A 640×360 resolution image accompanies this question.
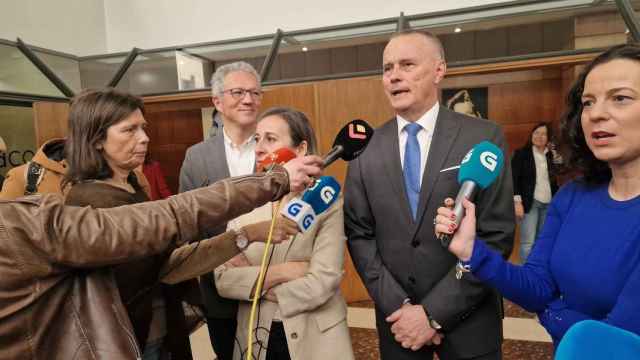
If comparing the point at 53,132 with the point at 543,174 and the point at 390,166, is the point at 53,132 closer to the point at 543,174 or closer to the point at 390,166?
the point at 390,166

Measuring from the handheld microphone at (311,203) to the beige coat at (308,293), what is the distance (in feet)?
0.84

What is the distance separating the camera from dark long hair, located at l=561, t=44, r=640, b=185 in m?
1.14

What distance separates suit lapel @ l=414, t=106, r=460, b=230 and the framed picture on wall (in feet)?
9.61

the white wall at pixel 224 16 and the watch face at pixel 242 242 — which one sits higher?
the white wall at pixel 224 16

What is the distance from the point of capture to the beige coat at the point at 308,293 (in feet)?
4.45

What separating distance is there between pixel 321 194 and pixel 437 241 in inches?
18.0

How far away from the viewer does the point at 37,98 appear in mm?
3848

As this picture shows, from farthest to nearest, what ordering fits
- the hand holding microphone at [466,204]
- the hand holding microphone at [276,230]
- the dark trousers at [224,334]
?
the dark trousers at [224,334] → the hand holding microphone at [276,230] → the hand holding microphone at [466,204]

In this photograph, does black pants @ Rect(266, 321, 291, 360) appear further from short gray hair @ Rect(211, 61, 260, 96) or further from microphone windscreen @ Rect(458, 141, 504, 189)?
short gray hair @ Rect(211, 61, 260, 96)

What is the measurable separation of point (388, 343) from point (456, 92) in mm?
3284

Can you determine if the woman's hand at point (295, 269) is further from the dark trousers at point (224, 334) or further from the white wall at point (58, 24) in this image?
the white wall at point (58, 24)

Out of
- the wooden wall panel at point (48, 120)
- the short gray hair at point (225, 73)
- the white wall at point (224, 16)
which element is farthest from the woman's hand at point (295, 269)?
the white wall at point (224, 16)

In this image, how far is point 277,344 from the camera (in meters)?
1.40

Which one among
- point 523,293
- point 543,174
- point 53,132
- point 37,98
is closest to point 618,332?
point 523,293
